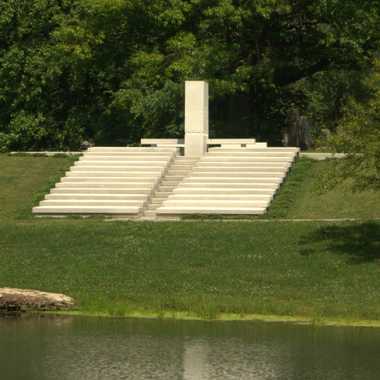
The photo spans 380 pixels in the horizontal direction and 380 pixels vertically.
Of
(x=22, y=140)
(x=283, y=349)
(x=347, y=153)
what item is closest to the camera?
(x=283, y=349)

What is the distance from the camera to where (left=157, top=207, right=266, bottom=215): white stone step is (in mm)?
47156

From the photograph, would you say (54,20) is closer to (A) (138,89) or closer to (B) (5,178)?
(A) (138,89)

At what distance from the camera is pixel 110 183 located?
5134cm

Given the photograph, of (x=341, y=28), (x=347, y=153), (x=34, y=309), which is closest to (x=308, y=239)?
(x=347, y=153)

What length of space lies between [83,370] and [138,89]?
3734cm

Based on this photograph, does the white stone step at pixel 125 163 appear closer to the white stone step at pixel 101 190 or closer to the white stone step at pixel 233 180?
the white stone step at pixel 233 180

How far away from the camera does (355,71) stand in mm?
64750

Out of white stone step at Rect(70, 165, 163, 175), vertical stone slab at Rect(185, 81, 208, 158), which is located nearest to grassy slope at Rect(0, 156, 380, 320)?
white stone step at Rect(70, 165, 163, 175)

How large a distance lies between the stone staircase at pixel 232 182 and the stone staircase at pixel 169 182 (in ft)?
1.36

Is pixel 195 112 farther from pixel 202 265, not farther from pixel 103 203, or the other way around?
pixel 202 265

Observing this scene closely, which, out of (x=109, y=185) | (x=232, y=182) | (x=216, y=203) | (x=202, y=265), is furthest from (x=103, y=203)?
(x=202, y=265)

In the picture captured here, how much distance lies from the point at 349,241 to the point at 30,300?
11.4 meters

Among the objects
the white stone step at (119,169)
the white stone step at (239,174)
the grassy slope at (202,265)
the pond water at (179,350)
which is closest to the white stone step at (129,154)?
the white stone step at (119,169)

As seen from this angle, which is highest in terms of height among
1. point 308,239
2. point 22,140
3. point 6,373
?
point 22,140
